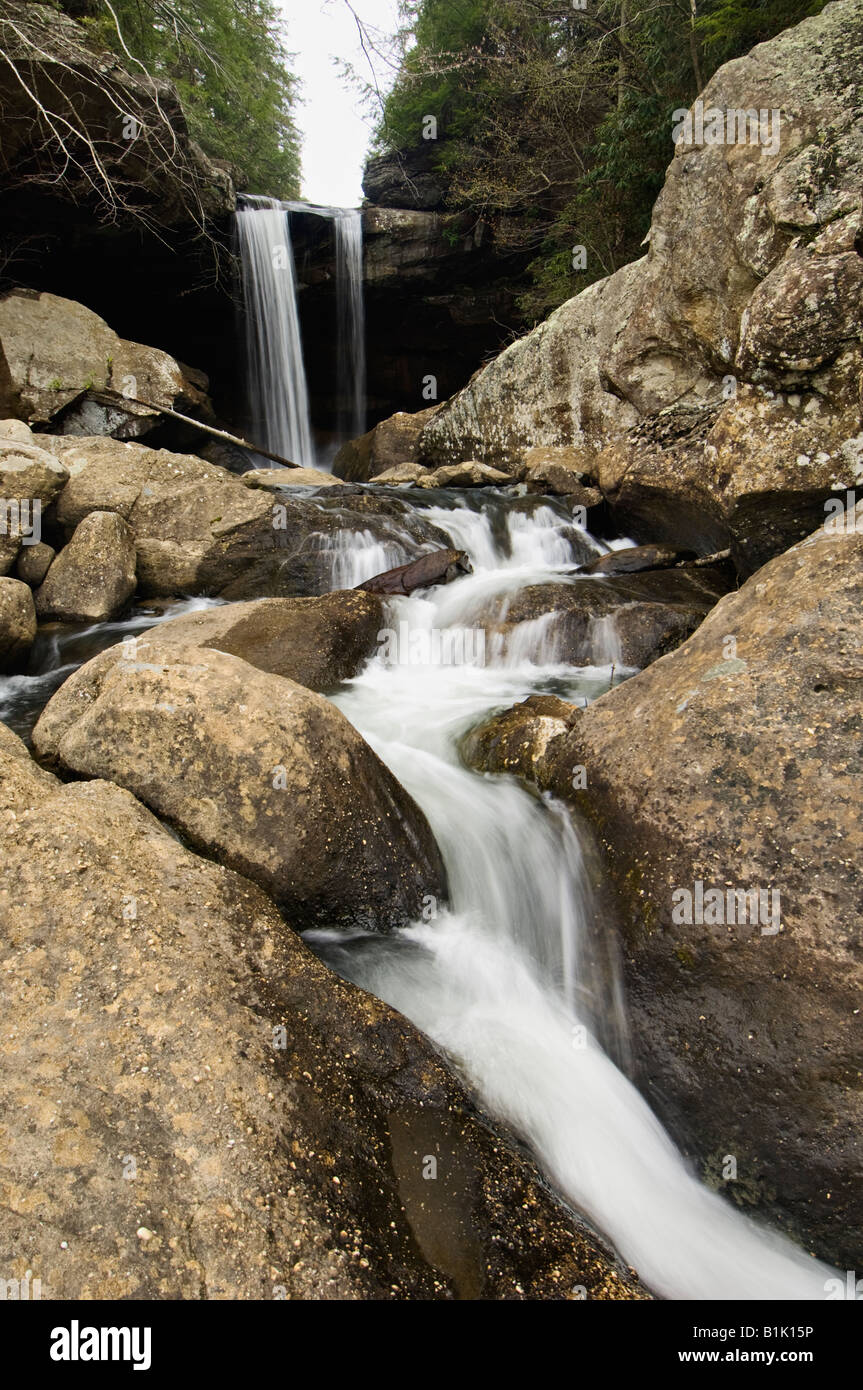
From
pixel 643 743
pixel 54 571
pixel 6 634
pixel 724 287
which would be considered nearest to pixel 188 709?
pixel 643 743

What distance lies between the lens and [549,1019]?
318 cm

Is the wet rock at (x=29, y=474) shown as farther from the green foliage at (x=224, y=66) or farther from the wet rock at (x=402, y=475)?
the wet rock at (x=402, y=475)

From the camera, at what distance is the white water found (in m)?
2.53

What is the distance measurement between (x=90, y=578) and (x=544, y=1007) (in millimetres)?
6259

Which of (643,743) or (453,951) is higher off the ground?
(643,743)

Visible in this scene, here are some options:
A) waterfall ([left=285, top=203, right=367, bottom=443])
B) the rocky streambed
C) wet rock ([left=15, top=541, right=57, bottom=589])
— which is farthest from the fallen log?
waterfall ([left=285, top=203, right=367, bottom=443])

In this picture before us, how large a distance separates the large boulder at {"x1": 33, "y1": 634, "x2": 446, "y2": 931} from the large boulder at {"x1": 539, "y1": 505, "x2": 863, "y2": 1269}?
1112 millimetres

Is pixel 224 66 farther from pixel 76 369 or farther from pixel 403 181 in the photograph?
pixel 403 181

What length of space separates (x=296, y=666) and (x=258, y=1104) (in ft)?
13.4

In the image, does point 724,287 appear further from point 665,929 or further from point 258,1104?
point 258,1104

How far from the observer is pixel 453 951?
341cm

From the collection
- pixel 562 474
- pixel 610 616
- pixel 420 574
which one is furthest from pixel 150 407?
pixel 610 616

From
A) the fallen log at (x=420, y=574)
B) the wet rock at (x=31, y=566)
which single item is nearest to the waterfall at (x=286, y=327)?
the wet rock at (x=31, y=566)
